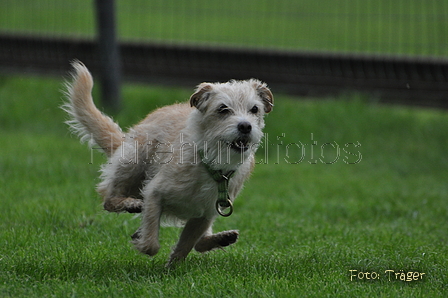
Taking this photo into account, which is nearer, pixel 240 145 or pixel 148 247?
pixel 240 145

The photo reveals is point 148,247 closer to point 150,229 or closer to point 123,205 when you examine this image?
point 150,229

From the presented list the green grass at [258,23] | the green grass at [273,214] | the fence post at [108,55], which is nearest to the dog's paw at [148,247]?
the green grass at [273,214]

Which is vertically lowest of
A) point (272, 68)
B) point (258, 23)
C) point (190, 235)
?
point (272, 68)

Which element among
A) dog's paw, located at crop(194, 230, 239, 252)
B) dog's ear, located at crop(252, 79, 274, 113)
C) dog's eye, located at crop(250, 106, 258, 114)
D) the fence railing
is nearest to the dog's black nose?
dog's eye, located at crop(250, 106, 258, 114)

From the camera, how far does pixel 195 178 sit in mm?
4742

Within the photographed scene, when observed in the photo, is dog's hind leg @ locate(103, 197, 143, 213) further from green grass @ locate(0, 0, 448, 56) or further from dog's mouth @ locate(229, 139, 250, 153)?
green grass @ locate(0, 0, 448, 56)

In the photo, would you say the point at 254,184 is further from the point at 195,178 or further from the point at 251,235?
the point at 195,178

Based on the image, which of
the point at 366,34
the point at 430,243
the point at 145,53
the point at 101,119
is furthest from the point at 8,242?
the point at 366,34

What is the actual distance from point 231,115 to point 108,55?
282 inches

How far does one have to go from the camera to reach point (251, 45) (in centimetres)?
1335

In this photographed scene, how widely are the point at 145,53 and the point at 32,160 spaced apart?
4.49 meters

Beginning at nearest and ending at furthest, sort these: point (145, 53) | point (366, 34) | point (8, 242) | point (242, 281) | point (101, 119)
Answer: point (242, 281) < point (8, 242) < point (101, 119) < point (145, 53) < point (366, 34)

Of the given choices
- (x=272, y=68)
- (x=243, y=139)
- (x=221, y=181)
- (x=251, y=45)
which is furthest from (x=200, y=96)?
(x=251, y=45)

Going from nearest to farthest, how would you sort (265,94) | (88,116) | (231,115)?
Result: (231,115), (265,94), (88,116)
